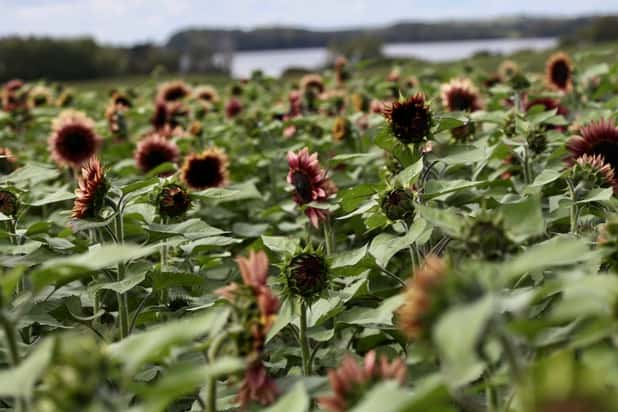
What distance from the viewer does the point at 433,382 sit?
→ 0.75 meters

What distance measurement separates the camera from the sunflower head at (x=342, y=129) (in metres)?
3.21

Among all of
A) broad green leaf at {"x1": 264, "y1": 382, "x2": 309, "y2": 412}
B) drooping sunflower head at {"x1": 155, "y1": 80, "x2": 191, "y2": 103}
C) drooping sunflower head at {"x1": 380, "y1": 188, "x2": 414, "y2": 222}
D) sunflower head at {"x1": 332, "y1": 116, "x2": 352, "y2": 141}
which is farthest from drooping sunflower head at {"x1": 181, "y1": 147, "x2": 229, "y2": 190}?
drooping sunflower head at {"x1": 155, "y1": 80, "x2": 191, "y2": 103}

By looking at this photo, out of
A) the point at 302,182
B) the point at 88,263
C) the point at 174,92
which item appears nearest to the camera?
the point at 88,263

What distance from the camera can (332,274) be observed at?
5.11ft

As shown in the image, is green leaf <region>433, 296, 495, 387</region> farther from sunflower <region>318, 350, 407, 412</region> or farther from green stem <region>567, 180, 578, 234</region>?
green stem <region>567, 180, 578, 234</region>

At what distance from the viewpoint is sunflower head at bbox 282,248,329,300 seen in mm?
1434

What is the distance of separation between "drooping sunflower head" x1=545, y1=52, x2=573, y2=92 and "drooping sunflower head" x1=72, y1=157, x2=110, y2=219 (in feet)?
→ 8.90

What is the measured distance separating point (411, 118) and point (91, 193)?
697 millimetres

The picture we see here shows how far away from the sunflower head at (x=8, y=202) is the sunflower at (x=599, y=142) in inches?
51.3

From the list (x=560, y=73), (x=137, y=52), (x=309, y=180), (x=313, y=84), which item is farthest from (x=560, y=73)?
(x=137, y=52)

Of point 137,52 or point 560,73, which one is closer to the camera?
point 560,73

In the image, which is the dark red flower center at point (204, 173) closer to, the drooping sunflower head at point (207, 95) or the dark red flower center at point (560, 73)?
the dark red flower center at point (560, 73)

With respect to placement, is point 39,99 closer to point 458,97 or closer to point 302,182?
point 458,97

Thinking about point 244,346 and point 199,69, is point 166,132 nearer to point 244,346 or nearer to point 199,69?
point 244,346
